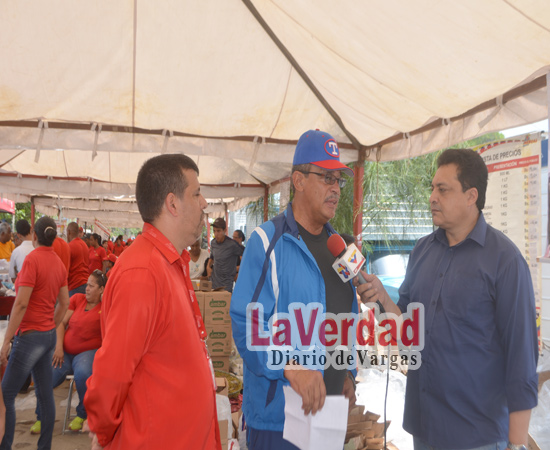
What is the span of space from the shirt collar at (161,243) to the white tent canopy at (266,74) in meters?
1.94

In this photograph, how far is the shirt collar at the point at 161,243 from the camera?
152 cm

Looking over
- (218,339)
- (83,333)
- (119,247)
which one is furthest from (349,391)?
(119,247)

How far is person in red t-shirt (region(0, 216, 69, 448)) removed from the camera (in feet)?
11.0

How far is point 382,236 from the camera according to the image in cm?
1014

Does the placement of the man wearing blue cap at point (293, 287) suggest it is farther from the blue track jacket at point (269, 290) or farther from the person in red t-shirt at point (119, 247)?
the person in red t-shirt at point (119, 247)

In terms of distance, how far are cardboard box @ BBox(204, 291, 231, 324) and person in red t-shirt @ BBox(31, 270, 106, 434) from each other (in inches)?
62.2

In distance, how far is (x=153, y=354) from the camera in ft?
4.53

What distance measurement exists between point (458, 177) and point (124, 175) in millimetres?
7870

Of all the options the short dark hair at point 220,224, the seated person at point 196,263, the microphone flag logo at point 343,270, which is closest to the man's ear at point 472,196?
the microphone flag logo at point 343,270

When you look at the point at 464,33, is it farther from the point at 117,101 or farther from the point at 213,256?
the point at 213,256

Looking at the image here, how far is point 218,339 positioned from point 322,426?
15.2ft

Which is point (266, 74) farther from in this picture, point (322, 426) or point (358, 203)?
point (322, 426)

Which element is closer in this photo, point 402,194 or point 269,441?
point 269,441

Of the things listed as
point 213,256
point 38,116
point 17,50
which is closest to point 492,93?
point 17,50
